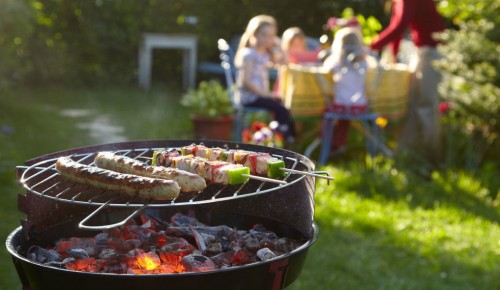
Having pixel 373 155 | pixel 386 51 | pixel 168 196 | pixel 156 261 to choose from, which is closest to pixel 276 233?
pixel 156 261

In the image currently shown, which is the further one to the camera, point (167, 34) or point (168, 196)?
point (167, 34)

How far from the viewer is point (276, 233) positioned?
2.76 m

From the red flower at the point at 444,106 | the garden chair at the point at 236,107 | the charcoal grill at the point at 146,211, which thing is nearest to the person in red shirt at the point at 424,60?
the red flower at the point at 444,106

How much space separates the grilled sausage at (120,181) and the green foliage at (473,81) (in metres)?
4.26

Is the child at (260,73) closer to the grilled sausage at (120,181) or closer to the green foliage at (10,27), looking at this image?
the green foliage at (10,27)

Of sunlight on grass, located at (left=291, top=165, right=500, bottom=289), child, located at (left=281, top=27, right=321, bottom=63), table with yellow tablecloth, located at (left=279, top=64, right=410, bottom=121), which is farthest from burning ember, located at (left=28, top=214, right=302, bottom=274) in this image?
child, located at (left=281, top=27, right=321, bottom=63)

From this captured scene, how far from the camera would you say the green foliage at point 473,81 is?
5695 millimetres

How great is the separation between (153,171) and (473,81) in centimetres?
426

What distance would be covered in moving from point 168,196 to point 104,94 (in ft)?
28.0

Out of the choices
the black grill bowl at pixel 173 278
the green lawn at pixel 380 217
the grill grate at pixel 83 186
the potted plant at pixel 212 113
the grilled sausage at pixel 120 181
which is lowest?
the green lawn at pixel 380 217

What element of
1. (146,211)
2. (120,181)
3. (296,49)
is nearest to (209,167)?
(120,181)

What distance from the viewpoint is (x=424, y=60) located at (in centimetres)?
643

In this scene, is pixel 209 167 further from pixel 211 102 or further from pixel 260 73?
pixel 211 102

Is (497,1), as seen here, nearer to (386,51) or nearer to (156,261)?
(386,51)
